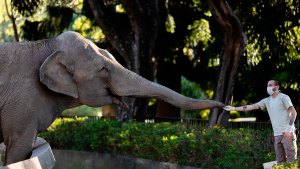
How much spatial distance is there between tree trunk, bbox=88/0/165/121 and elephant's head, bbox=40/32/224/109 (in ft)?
34.0

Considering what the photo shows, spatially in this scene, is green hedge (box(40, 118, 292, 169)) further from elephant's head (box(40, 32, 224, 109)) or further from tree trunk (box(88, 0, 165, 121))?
elephant's head (box(40, 32, 224, 109))

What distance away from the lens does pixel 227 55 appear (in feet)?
66.1

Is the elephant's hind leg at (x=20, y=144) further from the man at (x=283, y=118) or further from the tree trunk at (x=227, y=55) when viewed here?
the tree trunk at (x=227, y=55)

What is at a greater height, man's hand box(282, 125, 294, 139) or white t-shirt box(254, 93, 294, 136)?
white t-shirt box(254, 93, 294, 136)

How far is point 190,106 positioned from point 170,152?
197 inches

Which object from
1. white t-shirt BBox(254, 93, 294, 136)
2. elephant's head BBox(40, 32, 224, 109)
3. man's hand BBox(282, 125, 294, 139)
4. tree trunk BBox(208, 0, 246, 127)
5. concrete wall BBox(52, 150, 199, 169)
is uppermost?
tree trunk BBox(208, 0, 246, 127)

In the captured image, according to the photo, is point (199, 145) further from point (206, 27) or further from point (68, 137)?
point (206, 27)

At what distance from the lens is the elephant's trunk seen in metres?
10.7

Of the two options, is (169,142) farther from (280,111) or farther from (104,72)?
(104,72)

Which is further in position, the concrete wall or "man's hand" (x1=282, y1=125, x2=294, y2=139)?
the concrete wall

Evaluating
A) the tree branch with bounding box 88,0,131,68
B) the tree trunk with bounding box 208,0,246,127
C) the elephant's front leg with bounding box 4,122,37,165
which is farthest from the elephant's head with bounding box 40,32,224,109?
the tree branch with bounding box 88,0,131,68

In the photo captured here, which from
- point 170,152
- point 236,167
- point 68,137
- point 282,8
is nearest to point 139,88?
point 236,167

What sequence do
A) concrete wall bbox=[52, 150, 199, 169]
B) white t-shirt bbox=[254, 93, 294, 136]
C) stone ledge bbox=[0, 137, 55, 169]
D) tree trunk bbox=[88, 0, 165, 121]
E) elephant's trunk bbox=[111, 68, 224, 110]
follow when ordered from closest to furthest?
stone ledge bbox=[0, 137, 55, 169] < elephant's trunk bbox=[111, 68, 224, 110] < white t-shirt bbox=[254, 93, 294, 136] < concrete wall bbox=[52, 150, 199, 169] < tree trunk bbox=[88, 0, 165, 121]

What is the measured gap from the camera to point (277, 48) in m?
23.3
